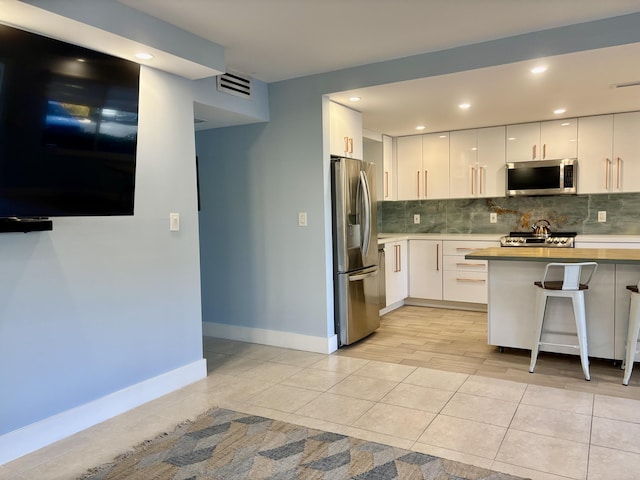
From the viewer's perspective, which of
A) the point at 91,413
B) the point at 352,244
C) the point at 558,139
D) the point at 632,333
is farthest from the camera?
the point at 558,139

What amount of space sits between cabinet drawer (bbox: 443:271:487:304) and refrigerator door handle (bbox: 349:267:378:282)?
141 cm

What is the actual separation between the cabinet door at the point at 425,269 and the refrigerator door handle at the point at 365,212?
156cm

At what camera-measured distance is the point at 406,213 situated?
6.39 m

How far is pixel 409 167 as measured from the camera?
19.8 ft

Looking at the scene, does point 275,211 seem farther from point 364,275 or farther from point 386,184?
point 386,184

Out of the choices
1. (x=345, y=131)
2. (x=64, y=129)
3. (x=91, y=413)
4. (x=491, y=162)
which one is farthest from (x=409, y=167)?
(x=91, y=413)

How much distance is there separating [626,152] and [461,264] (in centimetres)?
203

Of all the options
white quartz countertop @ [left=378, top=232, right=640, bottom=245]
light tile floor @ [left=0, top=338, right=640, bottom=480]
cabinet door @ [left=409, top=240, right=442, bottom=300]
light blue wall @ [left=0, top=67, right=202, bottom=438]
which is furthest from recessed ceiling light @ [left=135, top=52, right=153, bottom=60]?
cabinet door @ [left=409, top=240, right=442, bottom=300]

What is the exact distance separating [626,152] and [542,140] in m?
0.81

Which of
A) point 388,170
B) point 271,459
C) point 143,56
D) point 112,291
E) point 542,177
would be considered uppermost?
point 143,56

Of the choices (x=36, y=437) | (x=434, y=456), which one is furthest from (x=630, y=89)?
(x=36, y=437)

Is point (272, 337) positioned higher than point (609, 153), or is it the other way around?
point (609, 153)

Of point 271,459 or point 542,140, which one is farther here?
point 542,140

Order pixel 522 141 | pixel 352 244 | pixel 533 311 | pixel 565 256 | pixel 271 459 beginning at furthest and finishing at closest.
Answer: pixel 522 141 < pixel 352 244 < pixel 533 311 < pixel 565 256 < pixel 271 459
